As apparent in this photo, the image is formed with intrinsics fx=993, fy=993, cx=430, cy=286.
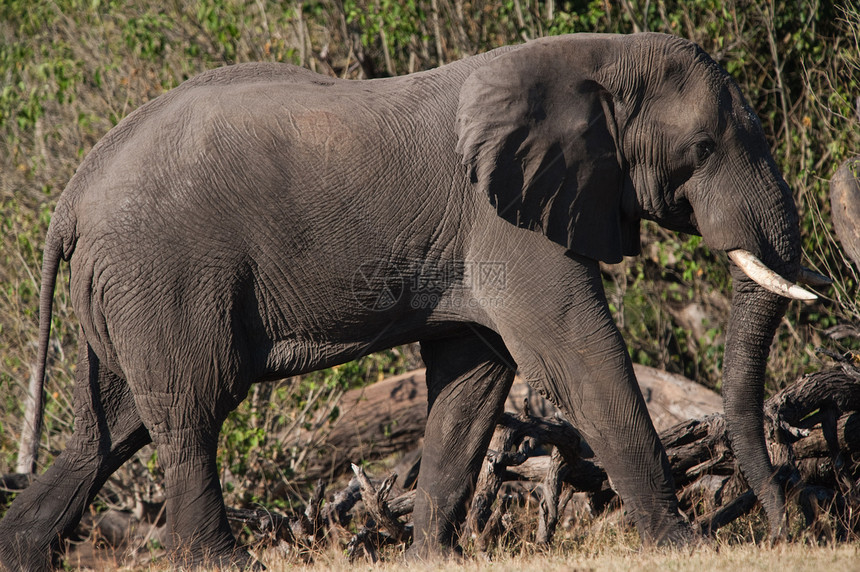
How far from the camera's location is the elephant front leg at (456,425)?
547cm

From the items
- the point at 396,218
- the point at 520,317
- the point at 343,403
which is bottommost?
the point at 343,403

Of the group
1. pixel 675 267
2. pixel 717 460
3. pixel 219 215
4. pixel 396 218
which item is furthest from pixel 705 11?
pixel 219 215

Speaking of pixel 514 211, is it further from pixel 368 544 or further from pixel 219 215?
pixel 368 544

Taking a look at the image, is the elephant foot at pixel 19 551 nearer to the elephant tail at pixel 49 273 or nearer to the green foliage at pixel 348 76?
the elephant tail at pixel 49 273

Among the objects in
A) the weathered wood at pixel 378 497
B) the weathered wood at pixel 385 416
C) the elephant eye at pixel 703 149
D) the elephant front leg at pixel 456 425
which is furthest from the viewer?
the weathered wood at pixel 385 416

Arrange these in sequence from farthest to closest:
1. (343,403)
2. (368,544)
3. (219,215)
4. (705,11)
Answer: (705,11) → (343,403) → (368,544) → (219,215)

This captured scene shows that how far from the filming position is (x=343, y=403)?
27.6 feet

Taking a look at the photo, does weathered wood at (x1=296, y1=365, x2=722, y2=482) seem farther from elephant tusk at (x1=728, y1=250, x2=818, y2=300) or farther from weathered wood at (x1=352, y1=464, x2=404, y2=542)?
elephant tusk at (x1=728, y1=250, x2=818, y2=300)

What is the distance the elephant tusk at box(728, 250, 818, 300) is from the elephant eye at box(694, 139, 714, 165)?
50cm

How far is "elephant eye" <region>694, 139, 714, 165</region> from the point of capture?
4906 mm

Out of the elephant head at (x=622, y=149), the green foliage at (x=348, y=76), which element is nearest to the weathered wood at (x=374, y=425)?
the green foliage at (x=348, y=76)

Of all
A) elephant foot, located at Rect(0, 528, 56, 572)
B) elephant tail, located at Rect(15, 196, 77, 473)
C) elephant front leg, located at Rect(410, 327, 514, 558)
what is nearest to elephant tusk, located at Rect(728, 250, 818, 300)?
elephant front leg, located at Rect(410, 327, 514, 558)

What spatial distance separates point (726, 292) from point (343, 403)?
12.5 ft

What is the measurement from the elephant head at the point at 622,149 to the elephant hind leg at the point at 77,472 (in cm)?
237
